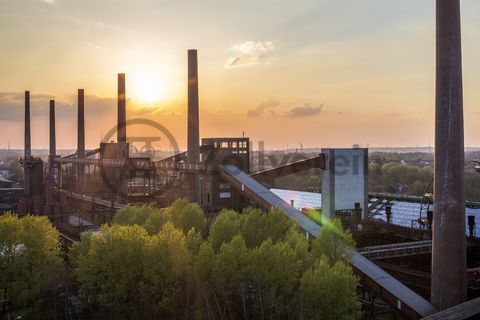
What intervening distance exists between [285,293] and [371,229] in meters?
19.2

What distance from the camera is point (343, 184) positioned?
38219mm

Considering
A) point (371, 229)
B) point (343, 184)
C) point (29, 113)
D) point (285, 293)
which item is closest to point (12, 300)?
point (285, 293)

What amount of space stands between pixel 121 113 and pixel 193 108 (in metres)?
17.2

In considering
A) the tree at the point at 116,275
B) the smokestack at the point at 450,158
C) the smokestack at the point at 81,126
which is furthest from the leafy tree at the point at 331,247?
the smokestack at the point at 81,126

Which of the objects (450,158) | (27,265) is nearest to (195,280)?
(27,265)

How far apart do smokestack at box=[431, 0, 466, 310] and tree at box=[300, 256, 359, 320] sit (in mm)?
5018

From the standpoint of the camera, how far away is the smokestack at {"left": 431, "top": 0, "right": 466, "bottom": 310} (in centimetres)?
1798

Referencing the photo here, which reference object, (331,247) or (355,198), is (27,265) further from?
(355,198)

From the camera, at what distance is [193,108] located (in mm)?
38844

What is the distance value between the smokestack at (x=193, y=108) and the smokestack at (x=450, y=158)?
23.6 m

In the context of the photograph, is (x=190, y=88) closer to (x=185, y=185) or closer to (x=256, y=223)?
(x=185, y=185)

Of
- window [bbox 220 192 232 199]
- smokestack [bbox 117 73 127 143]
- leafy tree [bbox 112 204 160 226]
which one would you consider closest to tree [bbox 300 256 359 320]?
leafy tree [bbox 112 204 160 226]

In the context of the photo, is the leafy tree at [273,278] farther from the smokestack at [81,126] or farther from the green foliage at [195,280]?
the smokestack at [81,126]

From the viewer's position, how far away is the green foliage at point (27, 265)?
55.8 ft
